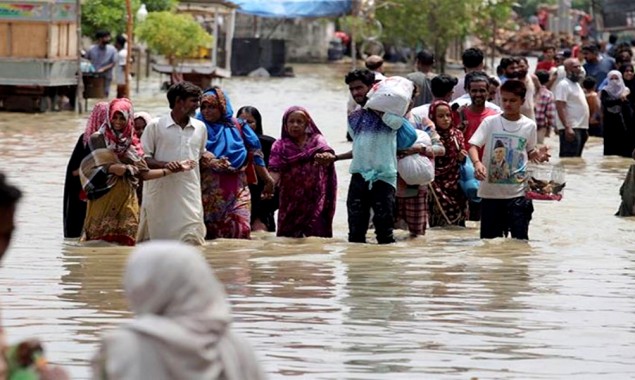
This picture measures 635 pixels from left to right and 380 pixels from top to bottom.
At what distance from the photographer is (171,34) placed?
34.1 m

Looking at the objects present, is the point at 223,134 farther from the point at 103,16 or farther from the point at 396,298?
the point at 103,16

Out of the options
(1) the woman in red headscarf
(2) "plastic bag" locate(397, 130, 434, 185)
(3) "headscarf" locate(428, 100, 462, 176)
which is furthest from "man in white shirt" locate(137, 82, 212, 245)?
(3) "headscarf" locate(428, 100, 462, 176)

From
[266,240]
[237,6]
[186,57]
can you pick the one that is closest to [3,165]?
[266,240]

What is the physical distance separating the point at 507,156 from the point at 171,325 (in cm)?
757

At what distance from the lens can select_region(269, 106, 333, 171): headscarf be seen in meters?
11.8

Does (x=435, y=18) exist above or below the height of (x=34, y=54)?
above

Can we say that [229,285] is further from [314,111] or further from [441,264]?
[314,111]

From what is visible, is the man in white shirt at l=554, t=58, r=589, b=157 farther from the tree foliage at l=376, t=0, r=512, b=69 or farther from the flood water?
the tree foliage at l=376, t=0, r=512, b=69

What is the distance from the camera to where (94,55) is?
29.6 m

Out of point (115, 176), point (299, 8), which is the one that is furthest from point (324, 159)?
point (299, 8)

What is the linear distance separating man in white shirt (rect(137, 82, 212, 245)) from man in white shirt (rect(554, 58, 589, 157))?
926 cm

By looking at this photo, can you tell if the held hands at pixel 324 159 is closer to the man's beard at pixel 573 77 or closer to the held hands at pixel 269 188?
the held hands at pixel 269 188

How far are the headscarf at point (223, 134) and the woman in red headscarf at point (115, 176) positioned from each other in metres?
0.58

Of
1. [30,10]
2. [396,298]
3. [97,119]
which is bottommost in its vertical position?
[396,298]
